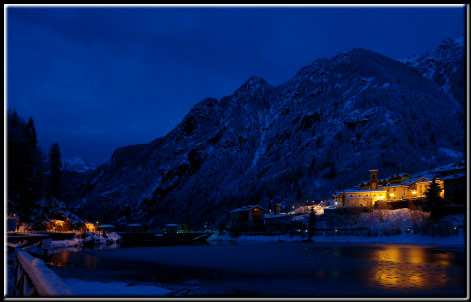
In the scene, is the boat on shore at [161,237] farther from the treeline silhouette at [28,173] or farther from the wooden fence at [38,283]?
the wooden fence at [38,283]

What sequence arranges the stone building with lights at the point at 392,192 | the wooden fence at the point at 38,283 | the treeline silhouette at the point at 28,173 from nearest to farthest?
the wooden fence at the point at 38,283, the treeline silhouette at the point at 28,173, the stone building with lights at the point at 392,192

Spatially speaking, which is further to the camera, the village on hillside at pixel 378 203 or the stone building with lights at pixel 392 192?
the stone building with lights at pixel 392 192

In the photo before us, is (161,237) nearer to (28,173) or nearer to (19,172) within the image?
(28,173)

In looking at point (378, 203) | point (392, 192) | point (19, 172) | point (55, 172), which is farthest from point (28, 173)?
point (392, 192)

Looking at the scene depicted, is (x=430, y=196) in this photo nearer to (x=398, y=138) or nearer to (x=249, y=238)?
(x=249, y=238)

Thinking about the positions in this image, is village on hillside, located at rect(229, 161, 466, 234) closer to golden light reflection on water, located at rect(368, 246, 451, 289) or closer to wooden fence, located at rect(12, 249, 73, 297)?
golden light reflection on water, located at rect(368, 246, 451, 289)

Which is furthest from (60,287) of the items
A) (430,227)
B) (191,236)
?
(191,236)

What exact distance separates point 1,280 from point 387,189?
116787mm

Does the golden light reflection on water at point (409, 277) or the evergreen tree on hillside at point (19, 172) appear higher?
the evergreen tree on hillside at point (19, 172)

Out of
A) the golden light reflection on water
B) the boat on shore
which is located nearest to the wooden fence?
the golden light reflection on water

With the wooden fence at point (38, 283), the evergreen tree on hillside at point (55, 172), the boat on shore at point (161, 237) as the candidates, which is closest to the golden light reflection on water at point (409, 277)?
the wooden fence at point (38, 283)

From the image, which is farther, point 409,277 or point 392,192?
point 392,192

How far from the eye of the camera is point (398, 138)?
195 meters
